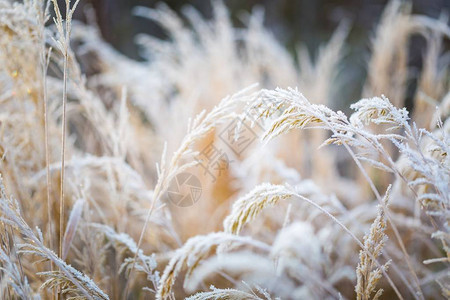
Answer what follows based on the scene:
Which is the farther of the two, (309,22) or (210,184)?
(309,22)

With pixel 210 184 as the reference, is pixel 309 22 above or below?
above

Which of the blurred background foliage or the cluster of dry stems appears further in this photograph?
the blurred background foliage

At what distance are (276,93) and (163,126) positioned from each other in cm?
126

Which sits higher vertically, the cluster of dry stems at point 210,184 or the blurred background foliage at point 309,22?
the blurred background foliage at point 309,22

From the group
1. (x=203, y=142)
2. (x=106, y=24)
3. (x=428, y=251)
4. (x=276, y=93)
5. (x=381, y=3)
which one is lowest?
(x=428, y=251)

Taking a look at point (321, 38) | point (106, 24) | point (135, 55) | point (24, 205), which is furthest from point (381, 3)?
point (24, 205)

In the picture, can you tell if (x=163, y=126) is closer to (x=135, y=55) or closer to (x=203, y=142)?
(x=203, y=142)

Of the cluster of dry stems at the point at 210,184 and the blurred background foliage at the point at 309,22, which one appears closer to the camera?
the cluster of dry stems at the point at 210,184

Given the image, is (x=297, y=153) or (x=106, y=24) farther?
(x=106, y=24)

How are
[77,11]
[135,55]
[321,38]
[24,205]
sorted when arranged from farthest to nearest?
[321,38] < [135,55] < [77,11] < [24,205]

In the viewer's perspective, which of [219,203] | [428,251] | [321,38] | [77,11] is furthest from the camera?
[321,38]

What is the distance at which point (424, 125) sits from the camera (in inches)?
73.5

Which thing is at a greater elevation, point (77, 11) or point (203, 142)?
point (77, 11)

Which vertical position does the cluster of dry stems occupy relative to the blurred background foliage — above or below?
below
